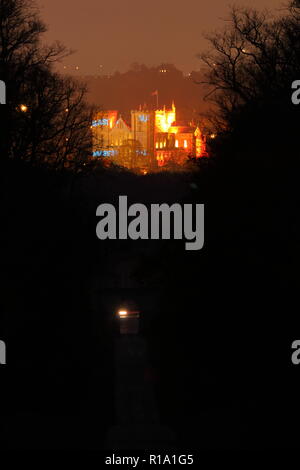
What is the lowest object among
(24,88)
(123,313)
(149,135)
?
(123,313)

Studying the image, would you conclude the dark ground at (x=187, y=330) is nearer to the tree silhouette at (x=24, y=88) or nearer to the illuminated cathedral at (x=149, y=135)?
the tree silhouette at (x=24, y=88)

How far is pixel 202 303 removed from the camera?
2781cm

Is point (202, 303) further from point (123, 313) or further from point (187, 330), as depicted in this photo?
point (123, 313)

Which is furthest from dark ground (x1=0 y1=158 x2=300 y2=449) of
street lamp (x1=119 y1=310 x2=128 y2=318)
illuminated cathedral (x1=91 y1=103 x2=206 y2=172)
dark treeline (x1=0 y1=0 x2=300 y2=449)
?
illuminated cathedral (x1=91 y1=103 x2=206 y2=172)

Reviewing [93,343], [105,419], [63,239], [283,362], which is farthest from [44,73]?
[283,362]

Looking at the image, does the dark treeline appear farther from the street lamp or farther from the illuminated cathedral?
the illuminated cathedral

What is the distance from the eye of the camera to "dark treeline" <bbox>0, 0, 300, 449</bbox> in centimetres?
2191

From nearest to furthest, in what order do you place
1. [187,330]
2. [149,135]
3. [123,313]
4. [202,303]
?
1. [202,303]
2. [187,330]
3. [123,313]
4. [149,135]

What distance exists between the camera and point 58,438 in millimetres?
21938

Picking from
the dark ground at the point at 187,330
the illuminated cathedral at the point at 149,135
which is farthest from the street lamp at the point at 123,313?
the illuminated cathedral at the point at 149,135

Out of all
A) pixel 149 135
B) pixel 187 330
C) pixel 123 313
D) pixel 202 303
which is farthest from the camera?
pixel 149 135

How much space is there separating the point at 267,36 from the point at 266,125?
11.2 m

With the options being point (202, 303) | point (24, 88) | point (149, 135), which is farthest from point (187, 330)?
point (149, 135)

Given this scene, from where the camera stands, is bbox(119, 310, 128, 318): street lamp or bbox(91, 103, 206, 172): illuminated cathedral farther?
bbox(91, 103, 206, 172): illuminated cathedral
